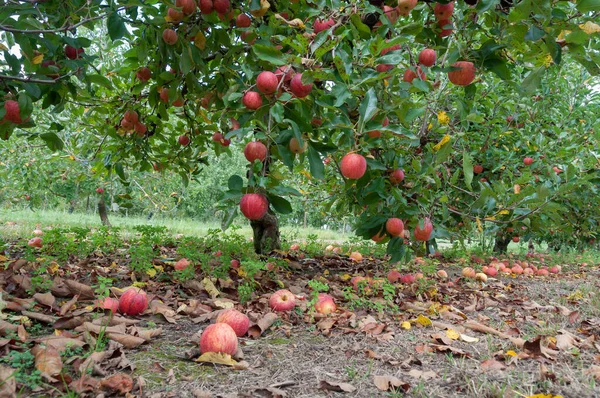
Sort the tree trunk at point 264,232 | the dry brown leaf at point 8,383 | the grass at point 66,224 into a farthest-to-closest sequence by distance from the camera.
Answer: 1. the grass at point 66,224
2. the tree trunk at point 264,232
3. the dry brown leaf at point 8,383

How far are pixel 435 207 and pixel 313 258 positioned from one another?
7.62 ft

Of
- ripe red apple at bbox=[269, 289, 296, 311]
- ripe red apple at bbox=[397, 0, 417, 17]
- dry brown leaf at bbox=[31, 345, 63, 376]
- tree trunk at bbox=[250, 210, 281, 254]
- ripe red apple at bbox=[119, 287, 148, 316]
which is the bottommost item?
tree trunk at bbox=[250, 210, 281, 254]

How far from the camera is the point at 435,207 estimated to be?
347 centimetres

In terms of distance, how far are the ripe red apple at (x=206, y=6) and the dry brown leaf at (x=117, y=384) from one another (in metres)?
2.09

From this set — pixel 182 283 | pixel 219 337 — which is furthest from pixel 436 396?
pixel 182 283

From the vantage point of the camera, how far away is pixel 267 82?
203 cm

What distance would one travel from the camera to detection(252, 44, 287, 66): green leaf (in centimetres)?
194

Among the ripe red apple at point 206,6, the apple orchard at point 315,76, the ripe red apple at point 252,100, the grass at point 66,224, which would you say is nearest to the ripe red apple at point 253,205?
the apple orchard at point 315,76

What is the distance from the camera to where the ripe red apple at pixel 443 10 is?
2326 millimetres

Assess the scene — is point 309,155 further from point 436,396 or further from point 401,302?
point 401,302

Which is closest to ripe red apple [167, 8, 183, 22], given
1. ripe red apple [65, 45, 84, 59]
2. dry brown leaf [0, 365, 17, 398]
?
ripe red apple [65, 45, 84, 59]

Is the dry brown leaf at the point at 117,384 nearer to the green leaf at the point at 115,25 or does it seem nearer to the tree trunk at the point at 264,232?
the green leaf at the point at 115,25

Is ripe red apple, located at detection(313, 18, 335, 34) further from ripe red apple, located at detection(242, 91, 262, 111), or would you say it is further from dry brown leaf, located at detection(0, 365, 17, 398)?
dry brown leaf, located at detection(0, 365, 17, 398)

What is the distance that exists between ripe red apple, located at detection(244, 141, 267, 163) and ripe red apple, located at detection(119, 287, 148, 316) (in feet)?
3.31
